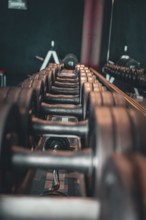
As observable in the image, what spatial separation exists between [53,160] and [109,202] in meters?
0.32

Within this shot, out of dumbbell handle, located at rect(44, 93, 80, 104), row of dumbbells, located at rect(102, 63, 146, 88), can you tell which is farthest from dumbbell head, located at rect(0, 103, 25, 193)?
row of dumbbells, located at rect(102, 63, 146, 88)

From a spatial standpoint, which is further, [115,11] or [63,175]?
[115,11]

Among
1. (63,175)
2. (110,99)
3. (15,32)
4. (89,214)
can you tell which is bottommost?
(63,175)

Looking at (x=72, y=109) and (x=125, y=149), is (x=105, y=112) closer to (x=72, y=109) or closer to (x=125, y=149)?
(x=125, y=149)

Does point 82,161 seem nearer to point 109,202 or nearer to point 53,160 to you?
point 53,160

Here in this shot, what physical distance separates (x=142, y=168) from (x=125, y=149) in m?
0.22

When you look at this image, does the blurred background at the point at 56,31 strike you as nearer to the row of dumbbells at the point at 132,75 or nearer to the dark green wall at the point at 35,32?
the dark green wall at the point at 35,32

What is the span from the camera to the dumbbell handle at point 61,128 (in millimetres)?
1039

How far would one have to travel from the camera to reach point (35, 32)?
580 centimetres

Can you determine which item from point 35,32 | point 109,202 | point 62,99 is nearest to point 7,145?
point 109,202

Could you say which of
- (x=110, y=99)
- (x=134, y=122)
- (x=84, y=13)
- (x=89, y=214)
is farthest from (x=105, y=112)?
(x=84, y=13)

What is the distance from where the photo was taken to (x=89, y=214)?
0.58 meters

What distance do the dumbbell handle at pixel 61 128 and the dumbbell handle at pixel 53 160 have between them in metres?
0.28

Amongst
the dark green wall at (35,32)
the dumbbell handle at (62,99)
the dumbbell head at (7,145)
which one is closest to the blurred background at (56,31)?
the dark green wall at (35,32)
